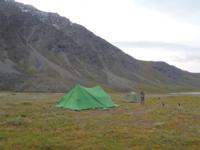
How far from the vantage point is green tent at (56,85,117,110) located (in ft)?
140

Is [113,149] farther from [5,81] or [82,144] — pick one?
[5,81]

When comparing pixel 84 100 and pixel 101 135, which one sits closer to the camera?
pixel 101 135

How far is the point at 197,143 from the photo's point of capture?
19.2 metres

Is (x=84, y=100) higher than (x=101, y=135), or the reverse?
(x=84, y=100)

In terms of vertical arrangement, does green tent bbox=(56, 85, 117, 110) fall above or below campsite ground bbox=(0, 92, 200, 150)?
above

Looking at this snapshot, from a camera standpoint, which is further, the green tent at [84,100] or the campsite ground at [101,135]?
the green tent at [84,100]

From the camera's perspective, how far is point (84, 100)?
43.1 m

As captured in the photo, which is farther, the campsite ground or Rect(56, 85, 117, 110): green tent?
Rect(56, 85, 117, 110): green tent

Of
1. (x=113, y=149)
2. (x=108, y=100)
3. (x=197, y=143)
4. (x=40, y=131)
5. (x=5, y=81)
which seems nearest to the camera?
(x=113, y=149)

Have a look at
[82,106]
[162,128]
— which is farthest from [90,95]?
[162,128]

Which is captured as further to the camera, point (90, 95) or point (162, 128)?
point (90, 95)

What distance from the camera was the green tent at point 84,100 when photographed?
42644 millimetres

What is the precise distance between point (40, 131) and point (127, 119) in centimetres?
913

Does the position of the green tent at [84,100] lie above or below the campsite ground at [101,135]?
above
